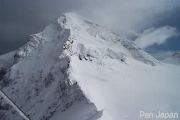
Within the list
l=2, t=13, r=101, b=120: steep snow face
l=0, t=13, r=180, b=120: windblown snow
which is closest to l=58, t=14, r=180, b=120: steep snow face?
l=0, t=13, r=180, b=120: windblown snow

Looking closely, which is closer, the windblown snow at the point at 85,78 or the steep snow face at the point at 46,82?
the windblown snow at the point at 85,78

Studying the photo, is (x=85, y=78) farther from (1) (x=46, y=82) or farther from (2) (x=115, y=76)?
(1) (x=46, y=82)

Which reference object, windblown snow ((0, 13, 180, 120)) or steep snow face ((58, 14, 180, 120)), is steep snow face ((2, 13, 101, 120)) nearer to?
windblown snow ((0, 13, 180, 120))

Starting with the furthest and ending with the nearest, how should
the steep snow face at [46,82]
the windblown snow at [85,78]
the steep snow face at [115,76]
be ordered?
the steep snow face at [46,82] → the windblown snow at [85,78] → the steep snow face at [115,76]

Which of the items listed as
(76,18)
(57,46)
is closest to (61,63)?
(57,46)

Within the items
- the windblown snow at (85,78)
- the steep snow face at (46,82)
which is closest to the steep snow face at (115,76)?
the windblown snow at (85,78)

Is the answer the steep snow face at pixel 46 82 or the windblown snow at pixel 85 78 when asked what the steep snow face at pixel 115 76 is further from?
the steep snow face at pixel 46 82

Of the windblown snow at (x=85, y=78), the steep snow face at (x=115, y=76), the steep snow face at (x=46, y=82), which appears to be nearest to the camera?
the steep snow face at (x=115, y=76)

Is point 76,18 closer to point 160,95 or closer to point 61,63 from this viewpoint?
point 61,63
